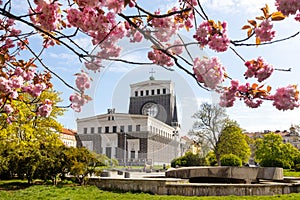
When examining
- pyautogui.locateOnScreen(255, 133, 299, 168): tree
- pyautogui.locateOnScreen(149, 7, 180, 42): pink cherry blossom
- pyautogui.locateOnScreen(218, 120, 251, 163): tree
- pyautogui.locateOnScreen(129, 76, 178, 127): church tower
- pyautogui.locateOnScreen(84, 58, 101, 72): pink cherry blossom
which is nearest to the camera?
pyautogui.locateOnScreen(149, 7, 180, 42): pink cherry blossom

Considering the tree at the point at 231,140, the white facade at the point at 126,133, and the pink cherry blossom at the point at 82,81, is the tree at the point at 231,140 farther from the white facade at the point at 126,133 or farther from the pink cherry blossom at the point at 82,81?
the pink cherry blossom at the point at 82,81

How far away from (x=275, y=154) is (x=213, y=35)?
119 feet

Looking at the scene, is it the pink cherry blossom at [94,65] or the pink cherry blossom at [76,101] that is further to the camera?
the pink cherry blossom at [76,101]

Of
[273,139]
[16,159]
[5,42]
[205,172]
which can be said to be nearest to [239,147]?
[273,139]

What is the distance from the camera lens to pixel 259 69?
94.1 inches

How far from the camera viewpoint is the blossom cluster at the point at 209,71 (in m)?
2.24

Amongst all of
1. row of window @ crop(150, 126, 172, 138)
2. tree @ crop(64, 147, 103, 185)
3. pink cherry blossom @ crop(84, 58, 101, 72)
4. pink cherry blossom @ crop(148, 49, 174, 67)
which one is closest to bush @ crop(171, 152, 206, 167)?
row of window @ crop(150, 126, 172, 138)

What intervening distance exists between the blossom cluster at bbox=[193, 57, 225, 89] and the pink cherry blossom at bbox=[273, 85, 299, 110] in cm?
45

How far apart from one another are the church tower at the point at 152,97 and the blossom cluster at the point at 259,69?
16.3 ft

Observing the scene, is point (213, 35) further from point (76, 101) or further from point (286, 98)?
point (76, 101)

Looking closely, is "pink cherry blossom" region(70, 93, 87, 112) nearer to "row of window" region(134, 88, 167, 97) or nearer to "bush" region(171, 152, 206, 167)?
"row of window" region(134, 88, 167, 97)

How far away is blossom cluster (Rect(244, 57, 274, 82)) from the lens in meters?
2.38

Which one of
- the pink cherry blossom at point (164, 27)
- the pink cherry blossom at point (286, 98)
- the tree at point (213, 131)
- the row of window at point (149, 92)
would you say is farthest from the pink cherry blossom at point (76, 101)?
the tree at point (213, 131)

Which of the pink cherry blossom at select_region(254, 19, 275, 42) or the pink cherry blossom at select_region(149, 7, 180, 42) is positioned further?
the pink cherry blossom at select_region(149, 7, 180, 42)
